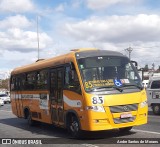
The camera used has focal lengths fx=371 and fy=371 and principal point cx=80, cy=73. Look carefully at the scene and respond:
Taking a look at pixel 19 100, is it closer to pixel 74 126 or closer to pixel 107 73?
pixel 74 126

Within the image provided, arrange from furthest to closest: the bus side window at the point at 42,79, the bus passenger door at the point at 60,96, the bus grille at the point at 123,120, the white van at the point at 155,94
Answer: the white van at the point at 155,94
the bus side window at the point at 42,79
the bus passenger door at the point at 60,96
the bus grille at the point at 123,120

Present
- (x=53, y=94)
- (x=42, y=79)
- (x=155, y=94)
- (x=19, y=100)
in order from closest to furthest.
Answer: (x=53, y=94)
(x=42, y=79)
(x=19, y=100)
(x=155, y=94)

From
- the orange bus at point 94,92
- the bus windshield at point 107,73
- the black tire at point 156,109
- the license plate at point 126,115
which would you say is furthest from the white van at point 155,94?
the license plate at point 126,115

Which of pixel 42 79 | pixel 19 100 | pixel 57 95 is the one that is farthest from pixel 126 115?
pixel 19 100

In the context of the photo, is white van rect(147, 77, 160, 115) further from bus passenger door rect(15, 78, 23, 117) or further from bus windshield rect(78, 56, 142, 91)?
bus windshield rect(78, 56, 142, 91)

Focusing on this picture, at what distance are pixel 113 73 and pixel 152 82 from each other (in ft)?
31.8

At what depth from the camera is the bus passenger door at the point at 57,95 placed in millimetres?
12758

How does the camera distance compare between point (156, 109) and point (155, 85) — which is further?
point (155, 85)

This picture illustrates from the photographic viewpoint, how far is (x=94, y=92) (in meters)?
10.9

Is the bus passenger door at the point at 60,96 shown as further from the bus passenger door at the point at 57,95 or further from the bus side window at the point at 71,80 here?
the bus side window at the point at 71,80

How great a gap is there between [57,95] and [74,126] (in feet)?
5.57

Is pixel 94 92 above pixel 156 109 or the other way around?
above

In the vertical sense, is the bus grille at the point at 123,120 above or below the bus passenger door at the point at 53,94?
below

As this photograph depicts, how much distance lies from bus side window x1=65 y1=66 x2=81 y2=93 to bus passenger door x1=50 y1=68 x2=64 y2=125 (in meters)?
0.44
